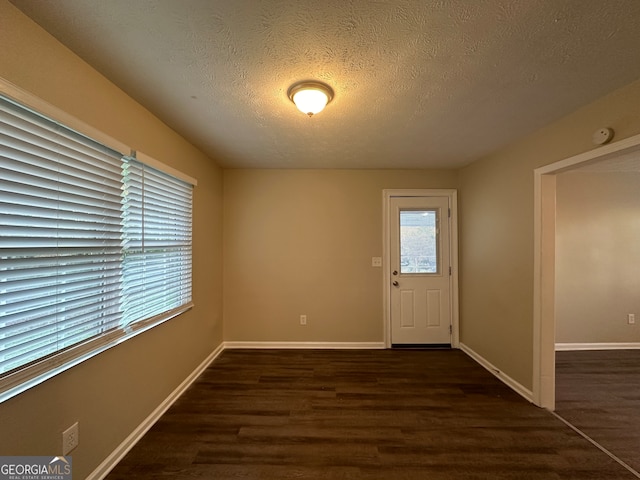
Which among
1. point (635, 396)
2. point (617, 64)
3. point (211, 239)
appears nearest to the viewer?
point (617, 64)

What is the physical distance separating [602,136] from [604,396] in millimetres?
2323

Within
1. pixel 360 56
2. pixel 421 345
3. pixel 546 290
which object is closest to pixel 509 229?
pixel 546 290

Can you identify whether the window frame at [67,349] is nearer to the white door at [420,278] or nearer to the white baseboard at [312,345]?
the white baseboard at [312,345]

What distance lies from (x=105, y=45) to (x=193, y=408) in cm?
254

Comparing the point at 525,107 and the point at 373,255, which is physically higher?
the point at 525,107

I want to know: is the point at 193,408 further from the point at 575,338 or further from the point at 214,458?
the point at 575,338

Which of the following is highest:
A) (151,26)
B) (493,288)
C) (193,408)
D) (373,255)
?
(151,26)

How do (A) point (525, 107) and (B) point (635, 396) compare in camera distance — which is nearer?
(A) point (525, 107)

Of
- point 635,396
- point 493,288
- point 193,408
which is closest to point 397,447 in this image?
point 193,408

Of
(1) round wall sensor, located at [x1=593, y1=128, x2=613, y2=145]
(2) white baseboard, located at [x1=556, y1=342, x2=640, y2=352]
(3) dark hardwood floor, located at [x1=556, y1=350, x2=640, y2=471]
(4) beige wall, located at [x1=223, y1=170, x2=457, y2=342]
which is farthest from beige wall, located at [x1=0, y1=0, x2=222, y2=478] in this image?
(2) white baseboard, located at [x1=556, y1=342, x2=640, y2=352]

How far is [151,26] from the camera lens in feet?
3.74

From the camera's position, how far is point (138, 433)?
1.82 m

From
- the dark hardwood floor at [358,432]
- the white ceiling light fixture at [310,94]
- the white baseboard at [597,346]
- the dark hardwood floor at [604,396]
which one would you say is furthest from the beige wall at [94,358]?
the white baseboard at [597,346]

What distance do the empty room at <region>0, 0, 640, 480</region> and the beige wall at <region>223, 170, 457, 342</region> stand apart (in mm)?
30
